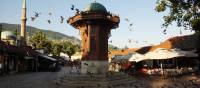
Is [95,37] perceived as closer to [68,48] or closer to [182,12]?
[182,12]

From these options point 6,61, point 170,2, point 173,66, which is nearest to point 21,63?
point 6,61

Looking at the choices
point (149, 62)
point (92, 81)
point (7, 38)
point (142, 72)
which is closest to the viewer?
point (92, 81)

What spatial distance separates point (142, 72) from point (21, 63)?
65.0ft

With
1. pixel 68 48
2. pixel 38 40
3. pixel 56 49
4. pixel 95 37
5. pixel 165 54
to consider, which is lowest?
pixel 165 54

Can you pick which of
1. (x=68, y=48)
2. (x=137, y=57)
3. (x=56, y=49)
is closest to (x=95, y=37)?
(x=137, y=57)

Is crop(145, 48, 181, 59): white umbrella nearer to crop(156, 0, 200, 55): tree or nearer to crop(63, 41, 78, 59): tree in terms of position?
crop(156, 0, 200, 55): tree

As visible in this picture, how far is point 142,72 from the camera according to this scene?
3359 centimetres

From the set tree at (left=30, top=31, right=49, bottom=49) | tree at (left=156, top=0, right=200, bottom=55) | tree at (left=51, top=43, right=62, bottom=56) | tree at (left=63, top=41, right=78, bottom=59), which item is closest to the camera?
tree at (left=156, top=0, right=200, bottom=55)

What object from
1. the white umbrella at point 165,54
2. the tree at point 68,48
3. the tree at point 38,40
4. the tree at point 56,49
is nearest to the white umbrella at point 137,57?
the white umbrella at point 165,54

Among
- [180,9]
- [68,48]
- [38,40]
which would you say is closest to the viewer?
[180,9]

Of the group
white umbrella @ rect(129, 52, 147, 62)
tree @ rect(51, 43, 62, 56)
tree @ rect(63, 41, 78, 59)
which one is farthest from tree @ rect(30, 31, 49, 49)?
white umbrella @ rect(129, 52, 147, 62)

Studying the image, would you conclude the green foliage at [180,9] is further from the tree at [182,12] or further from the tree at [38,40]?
the tree at [38,40]

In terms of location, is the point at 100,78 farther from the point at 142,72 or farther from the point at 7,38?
the point at 7,38

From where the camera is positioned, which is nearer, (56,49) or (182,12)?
(182,12)
